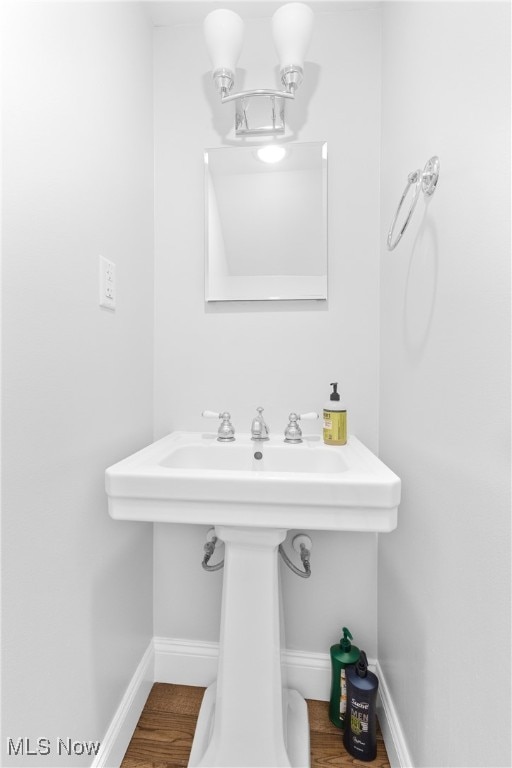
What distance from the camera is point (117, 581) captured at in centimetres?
103

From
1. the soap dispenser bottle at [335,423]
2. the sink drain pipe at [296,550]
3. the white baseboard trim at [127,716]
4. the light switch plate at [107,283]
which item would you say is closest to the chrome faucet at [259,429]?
the soap dispenser bottle at [335,423]

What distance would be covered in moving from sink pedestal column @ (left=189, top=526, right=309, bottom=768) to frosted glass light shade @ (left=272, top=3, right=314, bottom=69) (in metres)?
1.30

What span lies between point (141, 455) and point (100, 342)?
0.30 metres

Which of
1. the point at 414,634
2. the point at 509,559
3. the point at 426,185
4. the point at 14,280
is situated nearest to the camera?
the point at 509,559

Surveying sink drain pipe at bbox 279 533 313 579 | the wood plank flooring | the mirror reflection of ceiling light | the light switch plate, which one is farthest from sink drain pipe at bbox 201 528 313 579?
the mirror reflection of ceiling light

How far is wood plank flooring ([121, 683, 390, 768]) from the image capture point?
100cm

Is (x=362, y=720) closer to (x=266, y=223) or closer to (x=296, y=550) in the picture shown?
(x=296, y=550)

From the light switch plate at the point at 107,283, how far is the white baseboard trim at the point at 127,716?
1068 mm

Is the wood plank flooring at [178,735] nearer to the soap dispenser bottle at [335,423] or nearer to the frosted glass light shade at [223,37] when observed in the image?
the soap dispenser bottle at [335,423]

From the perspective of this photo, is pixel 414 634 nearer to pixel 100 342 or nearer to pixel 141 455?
pixel 141 455

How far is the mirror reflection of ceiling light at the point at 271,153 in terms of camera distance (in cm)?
121

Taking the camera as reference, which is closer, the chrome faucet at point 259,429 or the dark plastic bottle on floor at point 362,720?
the dark plastic bottle on floor at point 362,720

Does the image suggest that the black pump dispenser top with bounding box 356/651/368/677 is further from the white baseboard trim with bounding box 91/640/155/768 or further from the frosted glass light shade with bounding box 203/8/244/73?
the frosted glass light shade with bounding box 203/8/244/73

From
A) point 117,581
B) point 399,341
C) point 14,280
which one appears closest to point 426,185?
point 399,341
